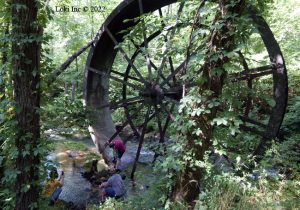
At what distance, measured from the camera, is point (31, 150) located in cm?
468

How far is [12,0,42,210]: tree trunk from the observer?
4461 mm

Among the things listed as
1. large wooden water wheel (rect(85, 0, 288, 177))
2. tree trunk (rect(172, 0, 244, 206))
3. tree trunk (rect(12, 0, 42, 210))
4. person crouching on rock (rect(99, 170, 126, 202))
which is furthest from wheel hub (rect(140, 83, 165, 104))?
tree trunk (rect(172, 0, 244, 206))

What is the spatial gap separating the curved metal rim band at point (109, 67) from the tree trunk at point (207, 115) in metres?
2.61

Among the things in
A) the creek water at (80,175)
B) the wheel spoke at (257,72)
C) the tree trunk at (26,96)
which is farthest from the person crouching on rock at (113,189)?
the wheel spoke at (257,72)

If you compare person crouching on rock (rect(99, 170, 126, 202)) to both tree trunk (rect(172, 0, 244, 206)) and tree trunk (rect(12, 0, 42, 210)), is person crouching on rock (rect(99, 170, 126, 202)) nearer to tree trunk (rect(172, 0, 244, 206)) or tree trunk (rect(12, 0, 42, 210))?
tree trunk (rect(12, 0, 42, 210))

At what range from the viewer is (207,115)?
3.86m

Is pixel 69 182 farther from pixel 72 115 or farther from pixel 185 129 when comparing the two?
pixel 185 129

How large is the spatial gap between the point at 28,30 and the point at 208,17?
89.5 inches

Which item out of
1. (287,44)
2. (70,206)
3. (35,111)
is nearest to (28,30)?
(35,111)

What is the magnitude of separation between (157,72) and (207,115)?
14.0 ft

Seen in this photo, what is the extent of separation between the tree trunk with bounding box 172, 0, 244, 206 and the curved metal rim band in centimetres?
261

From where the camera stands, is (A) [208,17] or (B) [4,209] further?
(B) [4,209]

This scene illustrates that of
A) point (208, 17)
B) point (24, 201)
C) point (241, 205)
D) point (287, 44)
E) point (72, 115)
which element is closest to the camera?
point (241, 205)

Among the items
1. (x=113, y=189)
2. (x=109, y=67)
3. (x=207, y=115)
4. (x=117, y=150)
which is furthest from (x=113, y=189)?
(x=109, y=67)
